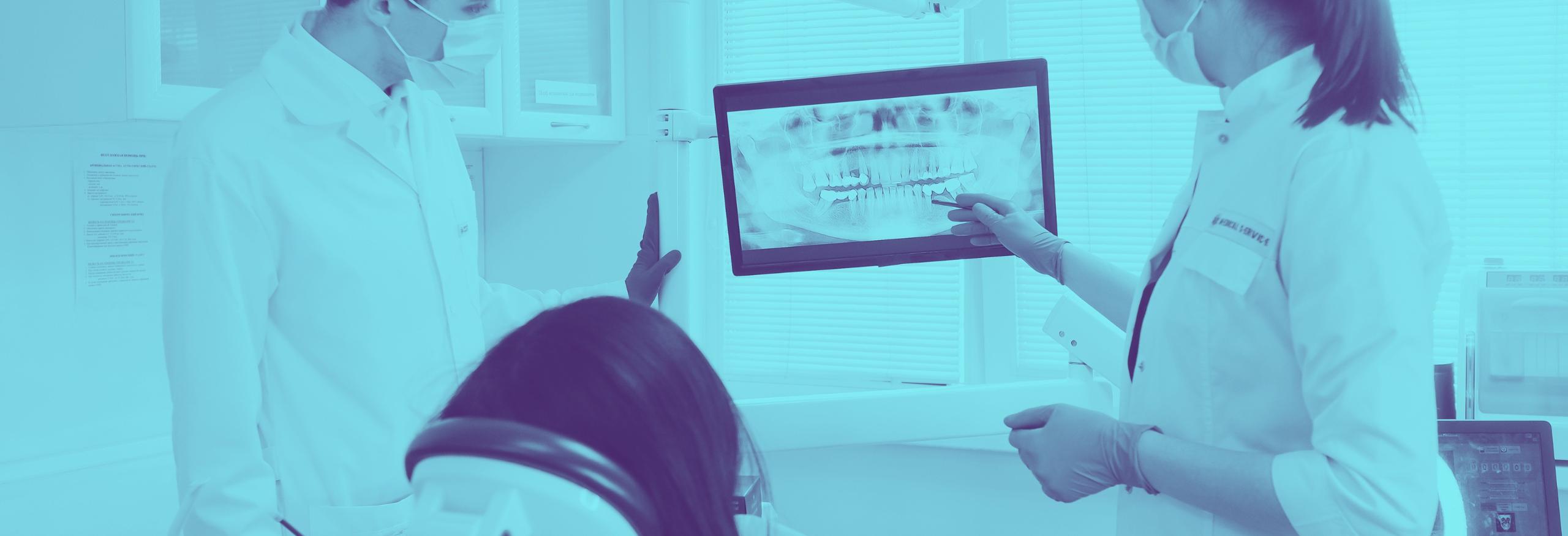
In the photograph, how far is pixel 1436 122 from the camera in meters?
2.30

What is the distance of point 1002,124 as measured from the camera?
5.89ft

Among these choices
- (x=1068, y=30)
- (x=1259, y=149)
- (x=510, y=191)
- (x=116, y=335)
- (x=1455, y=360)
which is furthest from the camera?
(x=510, y=191)

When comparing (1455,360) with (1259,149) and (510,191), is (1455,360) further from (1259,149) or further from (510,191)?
(510,191)

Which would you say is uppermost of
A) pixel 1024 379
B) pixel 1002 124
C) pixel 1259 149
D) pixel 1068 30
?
pixel 1068 30

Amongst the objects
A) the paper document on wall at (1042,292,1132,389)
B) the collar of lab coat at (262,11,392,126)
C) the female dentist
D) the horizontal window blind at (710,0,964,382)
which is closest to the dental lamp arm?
the paper document on wall at (1042,292,1132,389)

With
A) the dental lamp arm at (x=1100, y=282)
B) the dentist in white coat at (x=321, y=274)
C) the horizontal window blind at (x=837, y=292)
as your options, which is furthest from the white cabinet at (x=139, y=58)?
the dental lamp arm at (x=1100, y=282)

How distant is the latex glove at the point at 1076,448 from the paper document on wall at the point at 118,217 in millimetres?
1505

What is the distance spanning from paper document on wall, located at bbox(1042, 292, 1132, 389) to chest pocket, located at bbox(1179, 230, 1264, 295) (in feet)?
2.38

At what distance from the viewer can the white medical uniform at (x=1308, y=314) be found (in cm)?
99

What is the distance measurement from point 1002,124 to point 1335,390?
2.89ft

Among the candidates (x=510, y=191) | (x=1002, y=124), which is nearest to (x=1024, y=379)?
(x=1002, y=124)

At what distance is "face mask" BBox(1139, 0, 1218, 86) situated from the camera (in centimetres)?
121

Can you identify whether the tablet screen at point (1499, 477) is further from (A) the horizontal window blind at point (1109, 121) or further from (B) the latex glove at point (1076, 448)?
(B) the latex glove at point (1076, 448)

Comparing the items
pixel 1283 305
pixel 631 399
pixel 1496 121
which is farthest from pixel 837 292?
pixel 631 399
